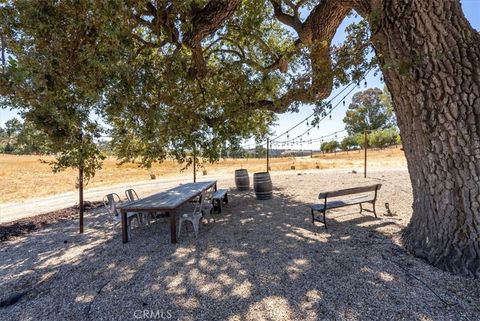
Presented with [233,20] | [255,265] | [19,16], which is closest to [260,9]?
[233,20]

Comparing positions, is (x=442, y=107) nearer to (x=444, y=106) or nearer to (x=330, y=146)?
(x=444, y=106)

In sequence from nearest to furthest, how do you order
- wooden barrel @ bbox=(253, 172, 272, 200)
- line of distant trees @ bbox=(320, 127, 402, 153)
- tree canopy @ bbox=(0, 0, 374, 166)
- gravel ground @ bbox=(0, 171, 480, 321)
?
1. gravel ground @ bbox=(0, 171, 480, 321)
2. tree canopy @ bbox=(0, 0, 374, 166)
3. wooden barrel @ bbox=(253, 172, 272, 200)
4. line of distant trees @ bbox=(320, 127, 402, 153)

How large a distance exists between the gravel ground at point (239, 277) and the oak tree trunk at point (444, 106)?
513 mm

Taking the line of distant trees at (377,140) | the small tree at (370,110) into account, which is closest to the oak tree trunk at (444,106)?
the line of distant trees at (377,140)

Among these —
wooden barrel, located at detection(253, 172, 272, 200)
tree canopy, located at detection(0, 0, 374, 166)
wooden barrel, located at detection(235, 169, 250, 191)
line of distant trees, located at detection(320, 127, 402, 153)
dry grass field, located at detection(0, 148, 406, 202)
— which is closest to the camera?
tree canopy, located at detection(0, 0, 374, 166)

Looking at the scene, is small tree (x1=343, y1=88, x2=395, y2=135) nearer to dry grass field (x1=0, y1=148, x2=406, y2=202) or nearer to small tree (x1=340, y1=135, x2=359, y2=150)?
small tree (x1=340, y1=135, x2=359, y2=150)

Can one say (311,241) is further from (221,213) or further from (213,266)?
(221,213)

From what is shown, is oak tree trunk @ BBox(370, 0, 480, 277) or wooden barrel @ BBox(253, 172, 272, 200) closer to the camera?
oak tree trunk @ BBox(370, 0, 480, 277)

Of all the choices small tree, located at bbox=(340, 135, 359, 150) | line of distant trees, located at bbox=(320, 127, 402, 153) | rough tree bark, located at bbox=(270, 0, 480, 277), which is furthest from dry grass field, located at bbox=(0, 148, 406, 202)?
small tree, located at bbox=(340, 135, 359, 150)

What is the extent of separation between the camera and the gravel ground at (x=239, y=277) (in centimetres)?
286

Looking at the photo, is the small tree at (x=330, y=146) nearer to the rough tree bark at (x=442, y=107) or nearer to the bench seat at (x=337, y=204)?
the bench seat at (x=337, y=204)

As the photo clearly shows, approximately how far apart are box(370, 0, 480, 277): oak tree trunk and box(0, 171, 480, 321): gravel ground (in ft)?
1.68

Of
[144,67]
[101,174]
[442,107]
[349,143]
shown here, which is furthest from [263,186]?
[349,143]

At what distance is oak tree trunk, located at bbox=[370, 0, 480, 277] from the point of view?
3295mm
